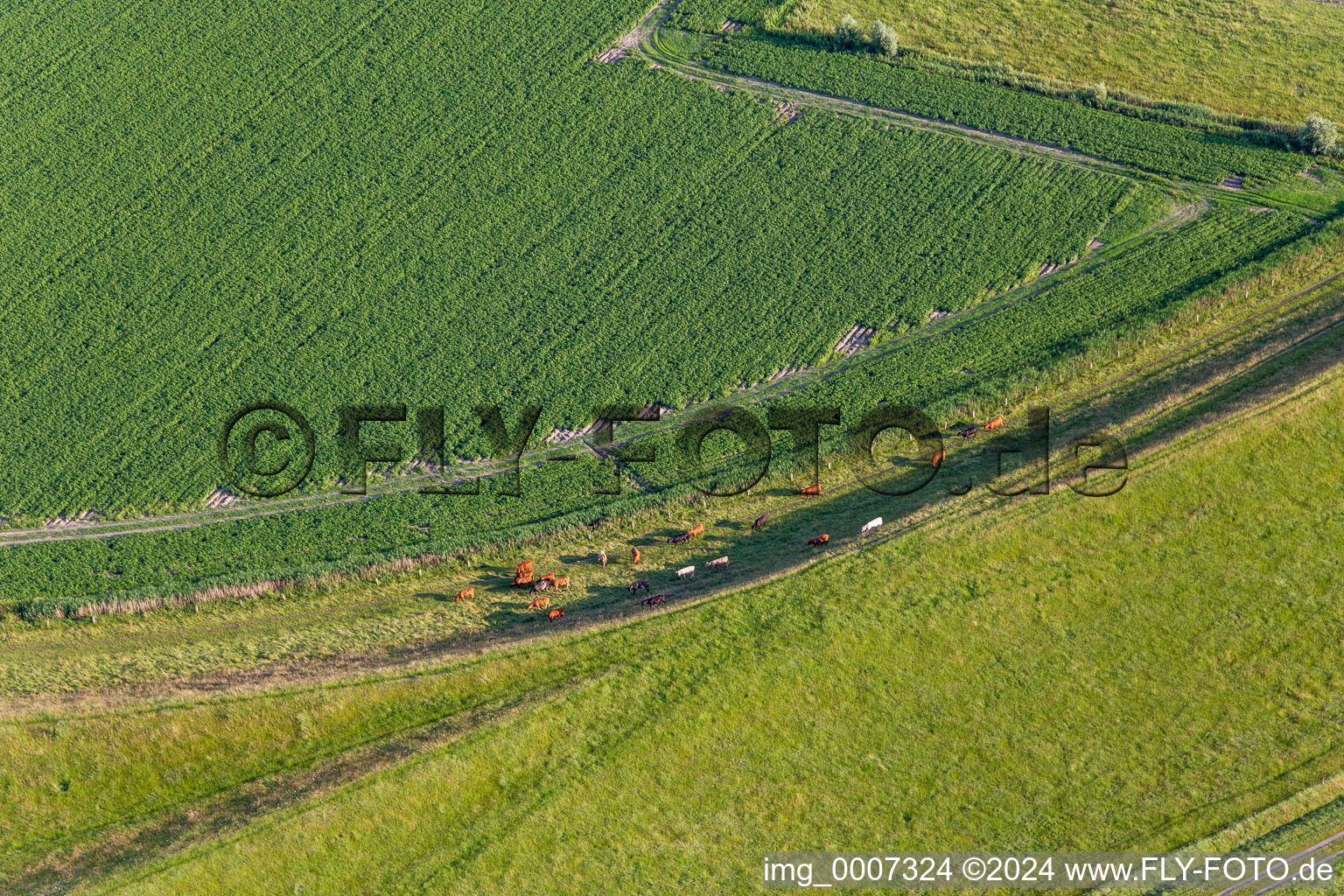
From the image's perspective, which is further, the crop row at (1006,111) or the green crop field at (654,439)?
the crop row at (1006,111)

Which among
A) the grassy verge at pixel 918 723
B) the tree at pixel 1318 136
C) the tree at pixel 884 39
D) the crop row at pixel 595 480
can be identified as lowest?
the grassy verge at pixel 918 723

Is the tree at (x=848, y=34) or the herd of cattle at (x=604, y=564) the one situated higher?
the tree at (x=848, y=34)

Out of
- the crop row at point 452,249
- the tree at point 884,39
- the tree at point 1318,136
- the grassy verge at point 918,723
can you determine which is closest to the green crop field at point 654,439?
the grassy verge at point 918,723

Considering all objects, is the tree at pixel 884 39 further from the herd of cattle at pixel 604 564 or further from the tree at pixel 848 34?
the herd of cattle at pixel 604 564

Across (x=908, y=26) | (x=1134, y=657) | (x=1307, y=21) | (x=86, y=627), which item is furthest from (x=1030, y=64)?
(x=86, y=627)

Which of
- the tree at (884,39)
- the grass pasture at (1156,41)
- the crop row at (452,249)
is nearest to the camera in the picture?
the crop row at (452,249)

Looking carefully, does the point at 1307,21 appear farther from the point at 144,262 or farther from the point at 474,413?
the point at 144,262
